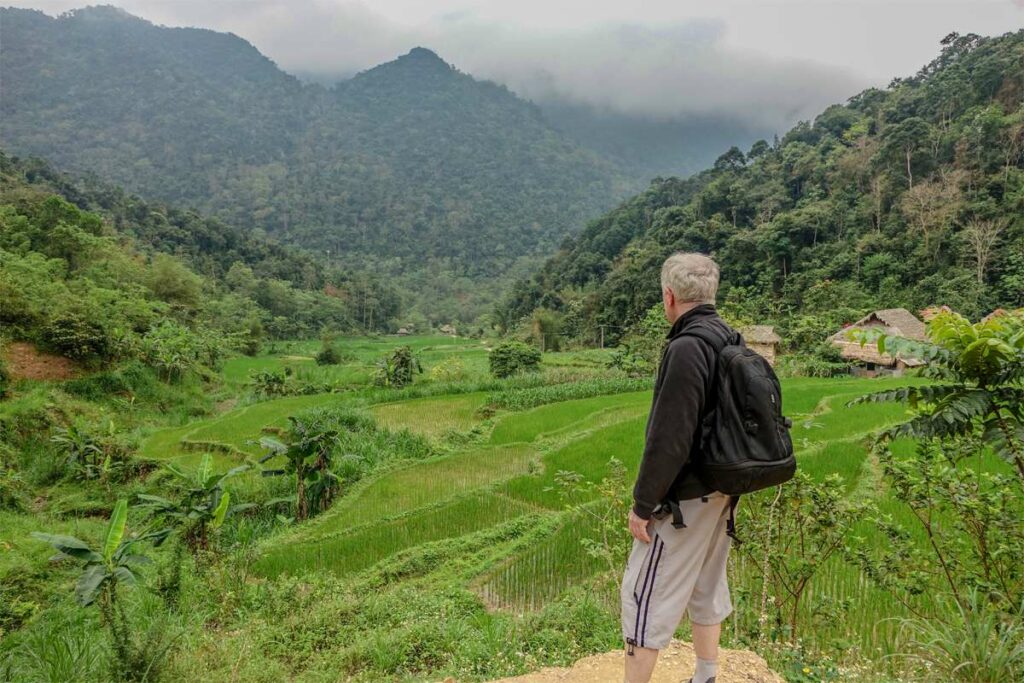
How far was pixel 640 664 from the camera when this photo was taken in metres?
2.15

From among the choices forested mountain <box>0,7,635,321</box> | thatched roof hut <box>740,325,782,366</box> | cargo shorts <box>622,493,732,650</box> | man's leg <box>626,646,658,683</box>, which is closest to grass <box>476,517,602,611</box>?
man's leg <box>626,646,658,683</box>

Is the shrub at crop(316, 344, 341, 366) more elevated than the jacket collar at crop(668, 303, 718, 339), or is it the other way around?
the jacket collar at crop(668, 303, 718, 339)

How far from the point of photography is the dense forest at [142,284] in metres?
13.9

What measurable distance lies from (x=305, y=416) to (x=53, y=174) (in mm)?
40544

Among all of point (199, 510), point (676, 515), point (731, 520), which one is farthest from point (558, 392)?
point (676, 515)

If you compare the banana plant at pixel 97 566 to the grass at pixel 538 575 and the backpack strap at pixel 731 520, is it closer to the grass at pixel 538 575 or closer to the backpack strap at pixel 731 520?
the grass at pixel 538 575

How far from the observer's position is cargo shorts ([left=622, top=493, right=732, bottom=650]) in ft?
6.96

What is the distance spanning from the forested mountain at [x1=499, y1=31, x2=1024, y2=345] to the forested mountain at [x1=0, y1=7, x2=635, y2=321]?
133 ft

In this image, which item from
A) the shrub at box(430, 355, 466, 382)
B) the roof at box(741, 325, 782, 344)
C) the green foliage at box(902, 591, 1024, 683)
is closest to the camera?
the green foliage at box(902, 591, 1024, 683)

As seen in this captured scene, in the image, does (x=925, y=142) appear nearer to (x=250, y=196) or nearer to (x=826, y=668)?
(x=826, y=668)

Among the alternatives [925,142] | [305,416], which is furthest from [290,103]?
[305,416]

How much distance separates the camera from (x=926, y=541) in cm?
471

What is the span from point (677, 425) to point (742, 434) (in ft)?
0.80

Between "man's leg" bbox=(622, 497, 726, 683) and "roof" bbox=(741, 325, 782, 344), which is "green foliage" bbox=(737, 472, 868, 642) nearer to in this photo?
"man's leg" bbox=(622, 497, 726, 683)
